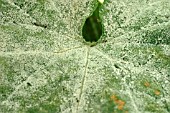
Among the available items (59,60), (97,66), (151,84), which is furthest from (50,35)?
(151,84)

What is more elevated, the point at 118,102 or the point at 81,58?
the point at 81,58

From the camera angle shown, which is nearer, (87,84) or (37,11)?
(87,84)

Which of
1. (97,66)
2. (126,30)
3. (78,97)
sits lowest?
(78,97)

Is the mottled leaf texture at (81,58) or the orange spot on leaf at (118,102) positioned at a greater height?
the mottled leaf texture at (81,58)

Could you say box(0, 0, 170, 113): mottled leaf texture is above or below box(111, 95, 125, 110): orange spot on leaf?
above

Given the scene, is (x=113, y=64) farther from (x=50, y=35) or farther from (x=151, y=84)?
(x=50, y=35)

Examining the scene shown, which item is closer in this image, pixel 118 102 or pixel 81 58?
pixel 118 102

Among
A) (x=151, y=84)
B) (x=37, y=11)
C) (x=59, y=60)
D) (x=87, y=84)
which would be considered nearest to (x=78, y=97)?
(x=87, y=84)

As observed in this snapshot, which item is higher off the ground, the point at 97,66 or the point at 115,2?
the point at 115,2
